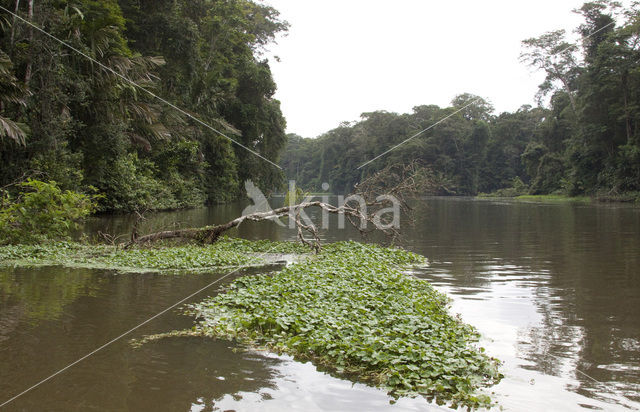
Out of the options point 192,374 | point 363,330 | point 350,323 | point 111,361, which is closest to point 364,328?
point 363,330

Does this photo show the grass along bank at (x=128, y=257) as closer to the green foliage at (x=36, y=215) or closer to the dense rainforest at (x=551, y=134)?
the green foliage at (x=36, y=215)

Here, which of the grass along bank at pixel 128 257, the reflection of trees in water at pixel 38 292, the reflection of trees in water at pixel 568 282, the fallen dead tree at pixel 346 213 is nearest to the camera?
the reflection of trees in water at pixel 568 282

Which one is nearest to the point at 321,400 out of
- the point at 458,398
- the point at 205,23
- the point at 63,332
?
the point at 458,398

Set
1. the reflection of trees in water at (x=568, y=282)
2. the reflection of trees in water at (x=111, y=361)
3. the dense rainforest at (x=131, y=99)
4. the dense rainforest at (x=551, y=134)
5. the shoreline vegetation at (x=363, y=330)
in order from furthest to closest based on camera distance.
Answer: the dense rainforest at (x=551, y=134)
the dense rainforest at (x=131, y=99)
the reflection of trees in water at (x=568, y=282)
the shoreline vegetation at (x=363, y=330)
the reflection of trees in water at (x=111, y=361)

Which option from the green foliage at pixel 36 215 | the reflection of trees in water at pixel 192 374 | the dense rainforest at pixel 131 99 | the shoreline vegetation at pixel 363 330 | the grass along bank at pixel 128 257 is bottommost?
the reflection of trees in water at pixel 192 374

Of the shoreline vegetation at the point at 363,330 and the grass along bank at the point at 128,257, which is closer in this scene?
the shoreline vegetation at the point at 363,330

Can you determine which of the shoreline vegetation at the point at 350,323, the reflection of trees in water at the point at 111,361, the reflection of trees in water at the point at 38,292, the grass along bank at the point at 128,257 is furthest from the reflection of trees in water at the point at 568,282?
the reflection of trees in water at the point at 38,292

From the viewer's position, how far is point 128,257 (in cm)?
1117

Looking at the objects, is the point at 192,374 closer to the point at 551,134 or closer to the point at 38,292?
the point at 38,292

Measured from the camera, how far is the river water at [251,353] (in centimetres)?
433

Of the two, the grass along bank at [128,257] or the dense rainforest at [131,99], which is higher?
the dense rainforest at [131,99]

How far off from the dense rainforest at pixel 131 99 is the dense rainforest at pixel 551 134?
1220 centimetres

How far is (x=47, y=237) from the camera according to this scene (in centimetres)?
1280

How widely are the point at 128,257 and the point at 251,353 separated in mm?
6709
